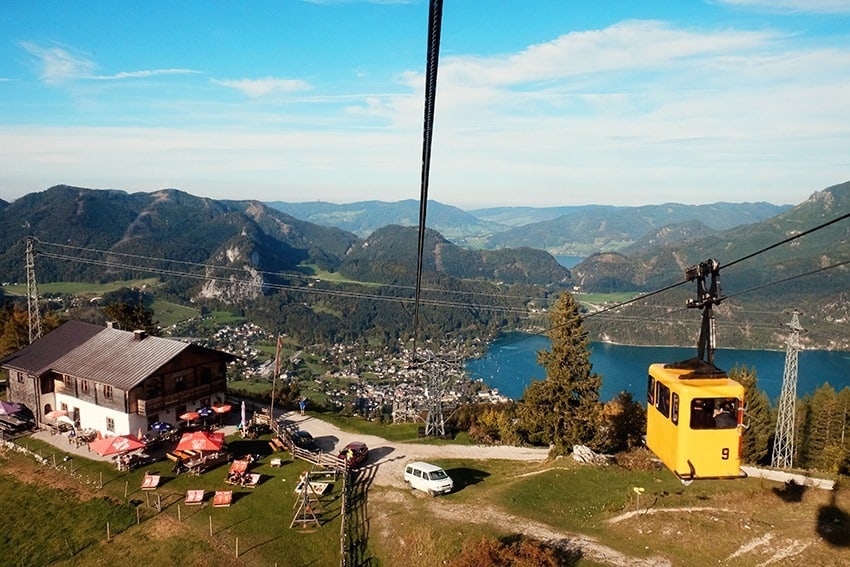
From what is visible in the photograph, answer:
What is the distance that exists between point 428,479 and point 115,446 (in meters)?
18.2

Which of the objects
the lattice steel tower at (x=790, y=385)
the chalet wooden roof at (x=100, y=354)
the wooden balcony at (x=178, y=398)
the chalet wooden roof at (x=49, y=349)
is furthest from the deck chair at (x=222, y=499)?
the lattice steel tower at (x=790, y=385)

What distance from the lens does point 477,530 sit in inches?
959

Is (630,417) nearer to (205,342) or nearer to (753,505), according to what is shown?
(753,505)

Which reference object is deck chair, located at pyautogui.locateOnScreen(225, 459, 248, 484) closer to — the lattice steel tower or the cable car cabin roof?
the cable car cabin roof

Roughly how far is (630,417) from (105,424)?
130 feet

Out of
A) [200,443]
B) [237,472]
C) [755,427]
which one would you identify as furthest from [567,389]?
[755,427]

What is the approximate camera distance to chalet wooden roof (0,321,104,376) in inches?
1607

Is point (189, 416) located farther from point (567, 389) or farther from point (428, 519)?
point (567, 389)

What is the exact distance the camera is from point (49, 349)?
42.9m

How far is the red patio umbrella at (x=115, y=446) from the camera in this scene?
103ft

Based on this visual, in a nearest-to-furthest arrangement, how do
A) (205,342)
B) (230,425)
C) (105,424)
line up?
(105,424)
(230,425)
(205,342)

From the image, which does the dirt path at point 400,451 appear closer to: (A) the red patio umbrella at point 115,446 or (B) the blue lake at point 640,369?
(A) the red patio umbrella at point 115,446

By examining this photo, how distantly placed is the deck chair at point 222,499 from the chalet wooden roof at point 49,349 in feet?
67.5

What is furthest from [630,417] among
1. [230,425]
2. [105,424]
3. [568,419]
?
[105,424]
